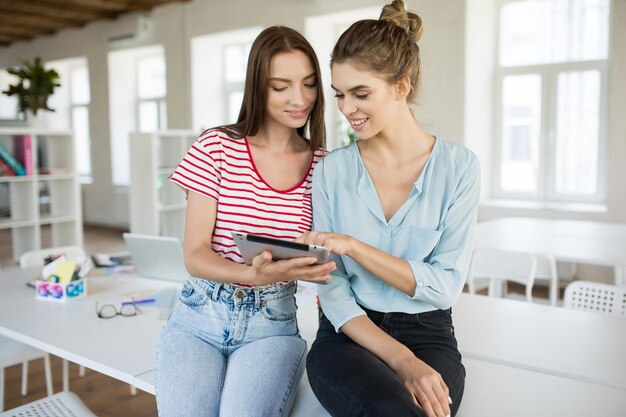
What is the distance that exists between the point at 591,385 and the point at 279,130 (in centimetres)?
108

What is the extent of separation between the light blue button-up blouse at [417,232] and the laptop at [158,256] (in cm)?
100

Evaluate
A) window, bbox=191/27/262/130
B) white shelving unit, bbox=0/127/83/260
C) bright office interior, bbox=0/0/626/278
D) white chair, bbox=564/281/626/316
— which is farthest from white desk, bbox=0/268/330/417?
window, bbox=191/27/262/130

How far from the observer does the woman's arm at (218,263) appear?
52.8 inches

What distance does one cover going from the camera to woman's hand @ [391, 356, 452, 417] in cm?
122

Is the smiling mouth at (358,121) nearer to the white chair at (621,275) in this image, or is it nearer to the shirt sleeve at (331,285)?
the shirt sleeve at (331,285)

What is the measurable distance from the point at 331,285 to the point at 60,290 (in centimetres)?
119

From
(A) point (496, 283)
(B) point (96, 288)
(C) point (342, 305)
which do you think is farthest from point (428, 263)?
(A) point (496, 283)

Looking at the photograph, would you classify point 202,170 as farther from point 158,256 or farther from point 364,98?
point 158,256

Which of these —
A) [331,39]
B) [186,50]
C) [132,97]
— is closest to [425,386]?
[331,39]

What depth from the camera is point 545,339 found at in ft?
5.62

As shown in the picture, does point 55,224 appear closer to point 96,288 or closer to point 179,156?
point 179,156

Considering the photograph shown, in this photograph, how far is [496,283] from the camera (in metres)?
3.21

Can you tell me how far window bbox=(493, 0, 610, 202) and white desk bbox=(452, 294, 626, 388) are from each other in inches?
160

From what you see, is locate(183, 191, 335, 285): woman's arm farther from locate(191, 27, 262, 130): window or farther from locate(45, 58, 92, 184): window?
locate(45, 58, 92, 184): window
